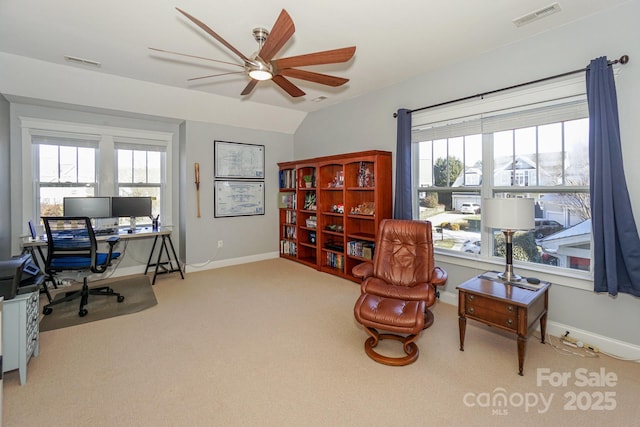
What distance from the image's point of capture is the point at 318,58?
219 cm

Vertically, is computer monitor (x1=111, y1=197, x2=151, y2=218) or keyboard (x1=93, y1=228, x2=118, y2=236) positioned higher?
computer monitor (x1=111, y1=197, x2=151, y2=218)

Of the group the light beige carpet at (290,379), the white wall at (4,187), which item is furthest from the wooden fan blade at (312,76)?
the white wall at (4,187)

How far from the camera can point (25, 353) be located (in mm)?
2070

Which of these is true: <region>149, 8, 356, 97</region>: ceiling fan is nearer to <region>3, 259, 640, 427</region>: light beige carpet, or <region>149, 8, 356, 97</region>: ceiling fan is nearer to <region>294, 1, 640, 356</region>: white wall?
<region>294, 1, 640, 356</region>: white wall

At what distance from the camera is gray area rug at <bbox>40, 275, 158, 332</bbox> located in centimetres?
305

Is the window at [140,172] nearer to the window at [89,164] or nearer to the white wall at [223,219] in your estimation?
the window at [89,164]

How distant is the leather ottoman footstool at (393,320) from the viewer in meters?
2.21

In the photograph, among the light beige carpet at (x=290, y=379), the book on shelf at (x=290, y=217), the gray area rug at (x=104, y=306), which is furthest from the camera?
the book on shelf at (x=290, y=217)

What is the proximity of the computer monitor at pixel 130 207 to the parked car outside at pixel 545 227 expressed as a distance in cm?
493

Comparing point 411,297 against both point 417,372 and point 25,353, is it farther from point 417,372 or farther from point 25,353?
point 25,353

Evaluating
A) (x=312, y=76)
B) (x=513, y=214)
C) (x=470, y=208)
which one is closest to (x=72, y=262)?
(x=312, y=76)

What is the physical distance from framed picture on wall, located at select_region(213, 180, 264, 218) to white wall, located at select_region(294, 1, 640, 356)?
2.73 metres

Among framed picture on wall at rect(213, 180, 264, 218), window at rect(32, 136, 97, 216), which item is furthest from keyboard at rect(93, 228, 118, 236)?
framed picture on wall at rect(213, 180, 264, 218)

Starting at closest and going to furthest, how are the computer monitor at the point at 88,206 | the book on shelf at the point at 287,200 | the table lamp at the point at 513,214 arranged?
the table lamp at the point at 513,214
the computer monitor at the point at 88,206
the book on shelf at the point at 287,200
